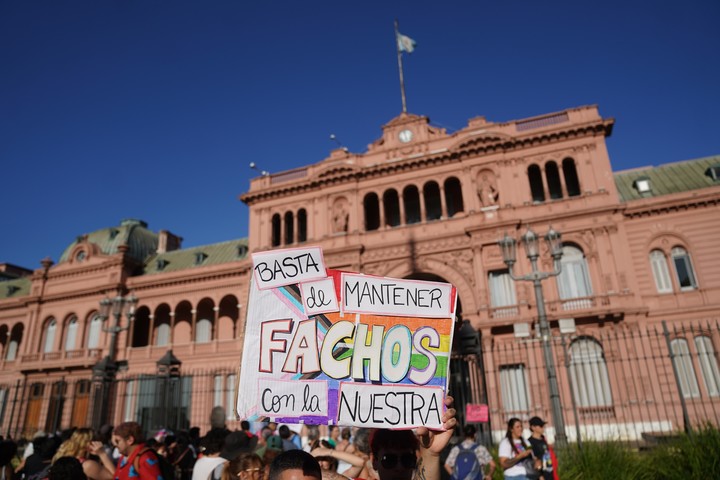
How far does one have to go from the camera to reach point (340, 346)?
402 cm

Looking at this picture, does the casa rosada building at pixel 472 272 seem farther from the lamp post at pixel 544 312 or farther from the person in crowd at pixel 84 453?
the person in crowd at pixel 84 453

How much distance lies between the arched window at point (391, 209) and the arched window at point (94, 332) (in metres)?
20.0

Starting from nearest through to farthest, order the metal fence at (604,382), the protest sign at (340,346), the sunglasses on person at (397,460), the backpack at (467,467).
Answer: the sunglasses on person at (397,460) → the protest sign at (340,346) → the backpack at (467,467) → the metal fence at (604,382)

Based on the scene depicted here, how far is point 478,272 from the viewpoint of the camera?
2184 centimetres

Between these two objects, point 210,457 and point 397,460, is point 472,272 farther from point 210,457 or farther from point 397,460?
point 397,460

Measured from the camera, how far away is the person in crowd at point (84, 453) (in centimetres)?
569

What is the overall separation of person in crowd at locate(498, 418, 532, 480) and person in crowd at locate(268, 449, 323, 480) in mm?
5012

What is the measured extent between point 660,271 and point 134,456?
75.0 ft

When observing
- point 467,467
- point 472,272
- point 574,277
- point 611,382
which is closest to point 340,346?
point 467,467

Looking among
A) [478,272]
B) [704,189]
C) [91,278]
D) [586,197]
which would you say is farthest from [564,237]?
[91,278]

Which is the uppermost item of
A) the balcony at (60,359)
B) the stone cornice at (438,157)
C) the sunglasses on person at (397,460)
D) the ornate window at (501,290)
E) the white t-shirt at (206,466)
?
the stone cornice at (438,157)

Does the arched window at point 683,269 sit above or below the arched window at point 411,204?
below

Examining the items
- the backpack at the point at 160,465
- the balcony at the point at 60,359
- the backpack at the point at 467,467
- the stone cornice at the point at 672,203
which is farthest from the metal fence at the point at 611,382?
the balcony at the point at 60,359

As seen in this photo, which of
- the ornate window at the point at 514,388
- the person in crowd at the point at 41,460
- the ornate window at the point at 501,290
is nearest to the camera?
the person in crowd at the point at 41,460
